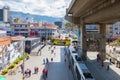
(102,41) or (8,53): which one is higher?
(102,41)

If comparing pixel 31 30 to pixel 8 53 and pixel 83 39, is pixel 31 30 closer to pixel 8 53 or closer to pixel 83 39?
pixel 83 39

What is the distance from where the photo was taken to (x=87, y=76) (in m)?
22.2

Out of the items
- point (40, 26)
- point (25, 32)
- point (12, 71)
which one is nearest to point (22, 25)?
point (25, 32)

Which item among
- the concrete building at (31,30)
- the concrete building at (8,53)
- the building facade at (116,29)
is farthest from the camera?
the building facade at (116,29)

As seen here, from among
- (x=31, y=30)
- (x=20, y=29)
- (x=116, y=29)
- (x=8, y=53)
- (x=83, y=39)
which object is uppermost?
(x=20, y=29)

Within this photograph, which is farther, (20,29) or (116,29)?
(116,29)

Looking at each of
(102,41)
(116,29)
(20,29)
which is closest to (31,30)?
Result: (20,29)

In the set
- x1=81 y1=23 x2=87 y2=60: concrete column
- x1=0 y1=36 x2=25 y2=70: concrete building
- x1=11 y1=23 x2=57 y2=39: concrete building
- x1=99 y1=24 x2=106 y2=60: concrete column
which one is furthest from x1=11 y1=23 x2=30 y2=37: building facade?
x1=99 y1=24 x2=106 y2=60: concrete column

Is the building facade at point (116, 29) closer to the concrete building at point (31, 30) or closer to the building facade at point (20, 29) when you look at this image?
the concrete building at point (31, 30)

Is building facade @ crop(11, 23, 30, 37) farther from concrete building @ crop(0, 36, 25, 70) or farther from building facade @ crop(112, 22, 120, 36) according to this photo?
concrete building @ crop(0, 36, 25, 70)

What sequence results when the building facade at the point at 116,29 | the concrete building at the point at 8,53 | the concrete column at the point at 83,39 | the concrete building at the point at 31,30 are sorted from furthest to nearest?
the building facade at the point at 116,29
the concrete building at the point at 31,30
the concrete column at the point at 83,39
the concrete building at the point at 8,53

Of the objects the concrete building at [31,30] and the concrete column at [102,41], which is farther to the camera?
the concrete building at [31,30]

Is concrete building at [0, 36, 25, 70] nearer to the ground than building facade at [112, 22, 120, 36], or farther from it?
nearer to the ground

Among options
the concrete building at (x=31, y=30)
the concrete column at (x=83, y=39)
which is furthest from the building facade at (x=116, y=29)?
the concrete column at (x=83, y=39)
